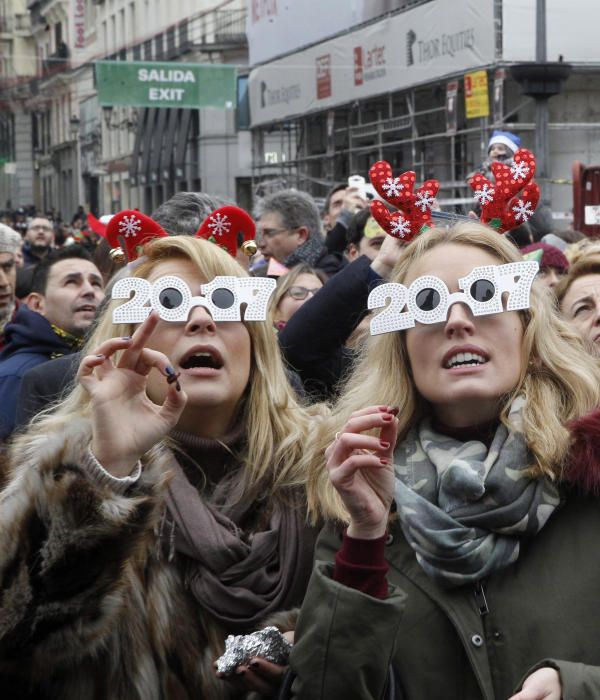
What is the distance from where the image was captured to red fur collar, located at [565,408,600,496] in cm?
283

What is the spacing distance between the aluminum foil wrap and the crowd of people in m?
0.01

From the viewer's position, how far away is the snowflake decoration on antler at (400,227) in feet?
11.6

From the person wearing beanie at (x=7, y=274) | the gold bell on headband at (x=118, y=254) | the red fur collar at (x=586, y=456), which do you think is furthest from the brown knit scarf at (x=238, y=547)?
the person wearing beanie at (x=7, y=274)

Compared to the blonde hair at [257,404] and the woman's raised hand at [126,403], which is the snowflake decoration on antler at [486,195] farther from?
the woman's raised hand at [126,403]

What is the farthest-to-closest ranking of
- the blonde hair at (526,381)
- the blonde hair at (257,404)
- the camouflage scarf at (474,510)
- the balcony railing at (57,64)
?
the balcony railing at (57,64) < the blonde hair at (257,404) < the blonde hair at (526,381) < the camouflage scarf at (474,510)

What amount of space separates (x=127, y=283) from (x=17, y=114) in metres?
74.5

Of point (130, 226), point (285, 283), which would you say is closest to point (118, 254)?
point (130, 226)

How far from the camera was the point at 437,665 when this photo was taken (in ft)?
9.34

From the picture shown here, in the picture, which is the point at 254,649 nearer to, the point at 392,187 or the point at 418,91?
the point at 392,187

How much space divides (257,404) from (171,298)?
348mm

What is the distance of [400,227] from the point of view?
3.53 meters

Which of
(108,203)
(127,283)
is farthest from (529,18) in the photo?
(108,203)

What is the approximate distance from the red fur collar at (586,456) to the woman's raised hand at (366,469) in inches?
15.2

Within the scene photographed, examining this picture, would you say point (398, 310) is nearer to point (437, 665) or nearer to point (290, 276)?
point (437, 665)
